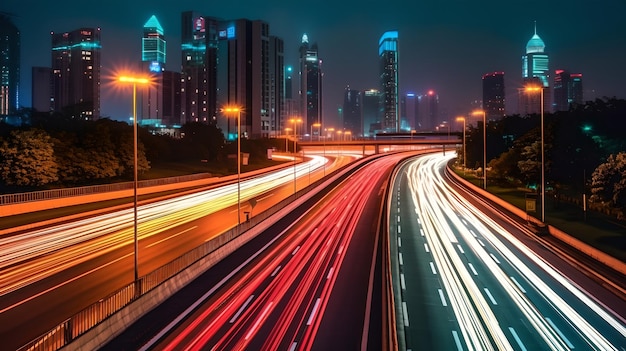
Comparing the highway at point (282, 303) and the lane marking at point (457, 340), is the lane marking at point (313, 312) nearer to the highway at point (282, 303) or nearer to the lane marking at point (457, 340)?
the highway at point (282, 303)

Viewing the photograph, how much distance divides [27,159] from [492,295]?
40.1 m

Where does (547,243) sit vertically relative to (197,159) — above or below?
below

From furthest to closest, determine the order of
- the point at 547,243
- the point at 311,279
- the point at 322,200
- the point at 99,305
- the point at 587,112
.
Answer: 1. the point at 587,112
2. the point at 322,200
3. the point at 547,243
4. the point at 311,279
5. the point at 99,305

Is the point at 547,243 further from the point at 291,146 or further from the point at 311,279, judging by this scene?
the point at 291,146

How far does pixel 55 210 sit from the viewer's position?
124 feet

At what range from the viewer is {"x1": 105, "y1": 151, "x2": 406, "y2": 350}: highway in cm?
1521

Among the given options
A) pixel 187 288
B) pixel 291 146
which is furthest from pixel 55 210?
pixel 291 146

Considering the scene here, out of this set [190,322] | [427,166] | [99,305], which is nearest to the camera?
[99,305]

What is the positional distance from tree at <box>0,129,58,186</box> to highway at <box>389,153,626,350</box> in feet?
103

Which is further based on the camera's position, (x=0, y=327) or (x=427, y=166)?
(x=427, y=166)

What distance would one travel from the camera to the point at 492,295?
20562 mm

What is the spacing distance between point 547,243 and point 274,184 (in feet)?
125

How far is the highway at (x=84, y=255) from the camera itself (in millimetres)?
17406

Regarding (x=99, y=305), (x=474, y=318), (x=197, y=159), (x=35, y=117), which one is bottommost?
(x=474, y=318)
